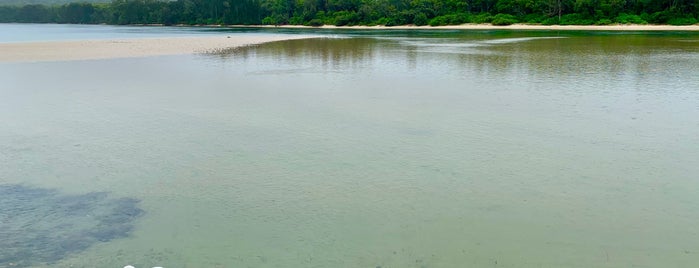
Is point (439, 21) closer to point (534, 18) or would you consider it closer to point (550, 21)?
point (534, 18)

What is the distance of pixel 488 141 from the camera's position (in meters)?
9.37

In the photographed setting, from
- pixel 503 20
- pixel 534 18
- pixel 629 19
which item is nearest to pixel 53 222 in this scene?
pixel 629 19

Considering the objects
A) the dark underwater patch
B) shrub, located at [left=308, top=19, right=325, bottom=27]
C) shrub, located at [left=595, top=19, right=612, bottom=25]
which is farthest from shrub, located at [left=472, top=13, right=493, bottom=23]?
the dark underwater patch

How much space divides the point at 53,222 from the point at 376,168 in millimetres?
3858

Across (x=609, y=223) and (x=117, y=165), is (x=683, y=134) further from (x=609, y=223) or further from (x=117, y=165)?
(x=117, y=165)

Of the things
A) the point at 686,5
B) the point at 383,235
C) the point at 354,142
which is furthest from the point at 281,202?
the point at 686,5

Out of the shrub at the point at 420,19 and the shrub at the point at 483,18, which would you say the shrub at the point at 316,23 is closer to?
the shrub at the point at 420,19

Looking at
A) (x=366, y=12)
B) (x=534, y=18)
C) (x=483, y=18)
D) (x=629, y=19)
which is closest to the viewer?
(x=629, y=19)

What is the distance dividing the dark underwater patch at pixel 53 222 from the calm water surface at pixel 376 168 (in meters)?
0.12

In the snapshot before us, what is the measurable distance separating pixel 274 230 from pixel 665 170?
16.7 ft

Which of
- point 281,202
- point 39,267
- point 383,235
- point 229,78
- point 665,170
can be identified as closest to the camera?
point 39,267

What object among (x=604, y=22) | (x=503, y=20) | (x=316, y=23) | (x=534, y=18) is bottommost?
(x=604, y=22)

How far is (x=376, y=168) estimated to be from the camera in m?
7.91

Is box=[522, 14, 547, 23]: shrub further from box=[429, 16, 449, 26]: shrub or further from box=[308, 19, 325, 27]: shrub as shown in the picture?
box=[308, 19, 325, 27]: shrub
